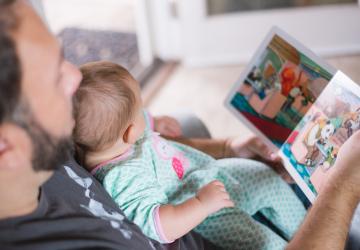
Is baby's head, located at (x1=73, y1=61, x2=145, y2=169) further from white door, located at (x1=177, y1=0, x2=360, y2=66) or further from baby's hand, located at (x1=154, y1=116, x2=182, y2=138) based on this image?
white door, located at (x1=177, y1=0, x2=360, y2=66)

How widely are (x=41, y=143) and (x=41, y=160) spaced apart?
0.09ft

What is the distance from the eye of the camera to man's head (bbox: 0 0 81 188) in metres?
0.59

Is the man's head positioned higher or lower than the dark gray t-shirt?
higher

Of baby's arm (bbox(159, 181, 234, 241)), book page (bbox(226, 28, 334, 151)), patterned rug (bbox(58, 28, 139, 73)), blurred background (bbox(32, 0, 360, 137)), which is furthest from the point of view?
patterned rug (bbox(58, 28, 139, 73))

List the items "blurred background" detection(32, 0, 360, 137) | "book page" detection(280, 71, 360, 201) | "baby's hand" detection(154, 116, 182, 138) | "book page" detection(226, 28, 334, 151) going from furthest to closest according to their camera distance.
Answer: "blurred background" detection(32, 0, 360, 137)
"baby's hand" detection(154, 116, 182, 138)
"book page" detection(226, 28, 334, 151)
"book page" detection(280, 71, 360, 201)

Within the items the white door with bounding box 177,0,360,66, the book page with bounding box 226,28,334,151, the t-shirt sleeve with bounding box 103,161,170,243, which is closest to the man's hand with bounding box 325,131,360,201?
the book page with bounding box 226,28,334,151

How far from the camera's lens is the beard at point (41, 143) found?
624mm

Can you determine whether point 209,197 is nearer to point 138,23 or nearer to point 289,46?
point 289,46

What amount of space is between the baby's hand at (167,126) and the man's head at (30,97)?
1.70ft

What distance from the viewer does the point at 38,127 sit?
2.15 feet

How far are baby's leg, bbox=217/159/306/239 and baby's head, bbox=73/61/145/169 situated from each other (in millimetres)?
333

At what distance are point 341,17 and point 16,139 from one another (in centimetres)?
234

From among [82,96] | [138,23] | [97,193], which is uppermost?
[82,96]

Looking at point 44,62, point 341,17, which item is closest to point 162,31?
point 341,17
